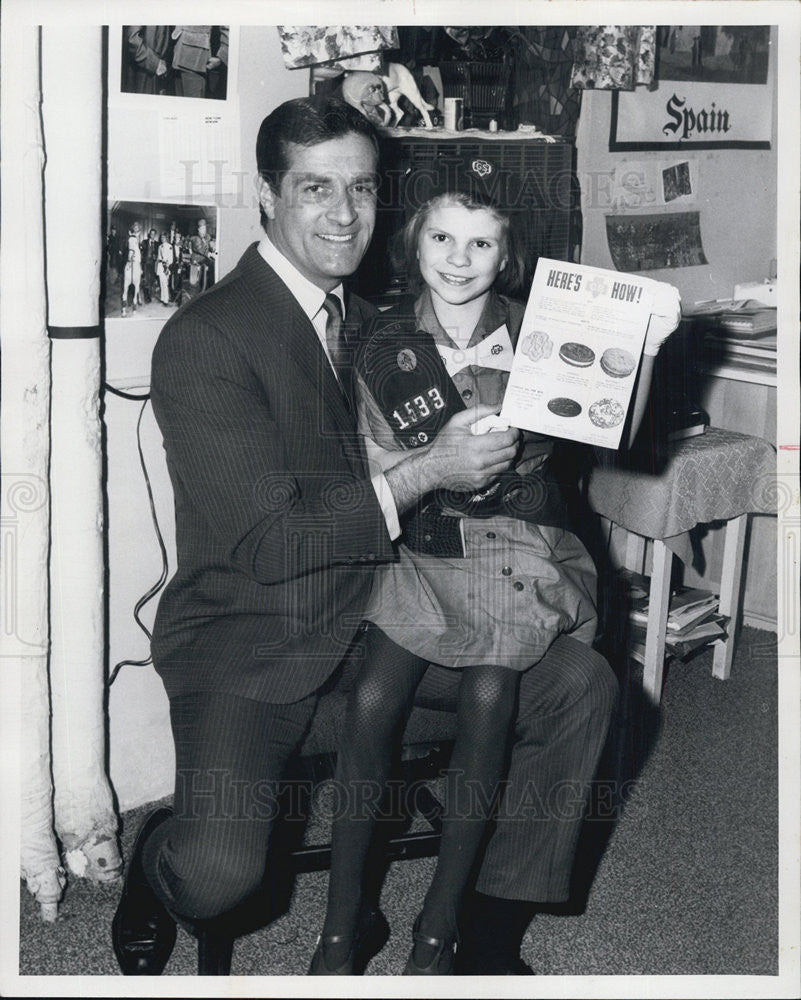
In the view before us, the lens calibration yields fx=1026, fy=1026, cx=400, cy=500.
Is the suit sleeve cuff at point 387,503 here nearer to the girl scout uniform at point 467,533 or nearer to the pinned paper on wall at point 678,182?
the girl scout uniform at point 467,533

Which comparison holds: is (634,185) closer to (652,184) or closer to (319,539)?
(652,184)

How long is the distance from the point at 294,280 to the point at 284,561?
1.52ft

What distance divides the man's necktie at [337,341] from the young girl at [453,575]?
29 mm

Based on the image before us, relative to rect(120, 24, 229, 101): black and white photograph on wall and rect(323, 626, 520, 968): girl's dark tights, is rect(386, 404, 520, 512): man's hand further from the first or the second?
rect(120, 24, 229, 101): black and white photograph on wall

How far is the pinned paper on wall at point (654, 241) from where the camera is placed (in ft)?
8.54

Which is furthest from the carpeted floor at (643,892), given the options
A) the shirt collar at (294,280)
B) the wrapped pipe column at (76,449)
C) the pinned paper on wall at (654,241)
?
the pinned paper on wall at (654,241)

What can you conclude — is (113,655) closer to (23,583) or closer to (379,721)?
(23,583)

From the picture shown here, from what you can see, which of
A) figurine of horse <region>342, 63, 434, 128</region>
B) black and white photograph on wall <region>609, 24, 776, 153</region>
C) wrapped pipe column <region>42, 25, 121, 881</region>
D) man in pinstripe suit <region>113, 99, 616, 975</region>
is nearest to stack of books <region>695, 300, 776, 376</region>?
black and white photograph on wall <region>609, 24, 776, 153</region>

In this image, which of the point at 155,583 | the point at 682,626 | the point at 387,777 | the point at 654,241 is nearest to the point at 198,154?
the point at 155,583

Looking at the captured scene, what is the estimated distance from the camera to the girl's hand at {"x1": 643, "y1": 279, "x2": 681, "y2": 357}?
1.45m

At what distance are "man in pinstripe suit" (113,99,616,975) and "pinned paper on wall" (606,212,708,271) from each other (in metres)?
1.15

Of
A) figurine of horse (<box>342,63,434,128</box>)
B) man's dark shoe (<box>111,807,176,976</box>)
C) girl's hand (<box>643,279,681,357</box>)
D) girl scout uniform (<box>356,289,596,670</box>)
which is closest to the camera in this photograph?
girl's hand (<box>643,279,681,357</box>)

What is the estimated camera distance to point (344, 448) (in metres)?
1.61

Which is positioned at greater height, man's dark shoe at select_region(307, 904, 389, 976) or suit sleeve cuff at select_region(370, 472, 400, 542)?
suit sleeve cuff at select_region(370, 472, 400, 542)
